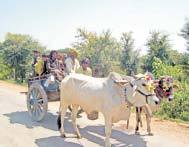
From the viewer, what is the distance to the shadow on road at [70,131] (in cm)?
851

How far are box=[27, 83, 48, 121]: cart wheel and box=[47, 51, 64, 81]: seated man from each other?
0.54m

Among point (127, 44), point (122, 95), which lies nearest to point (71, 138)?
point (122, 95)

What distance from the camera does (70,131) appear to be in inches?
379

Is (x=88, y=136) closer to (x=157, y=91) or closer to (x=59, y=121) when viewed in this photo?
(x=59, y=121)

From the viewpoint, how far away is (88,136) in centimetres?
925

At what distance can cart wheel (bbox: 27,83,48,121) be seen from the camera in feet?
34.0

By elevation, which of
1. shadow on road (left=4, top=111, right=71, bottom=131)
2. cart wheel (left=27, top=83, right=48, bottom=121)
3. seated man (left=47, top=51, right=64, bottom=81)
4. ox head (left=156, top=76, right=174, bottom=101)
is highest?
seated man (left=47, top=51, right=64, bottom=81)

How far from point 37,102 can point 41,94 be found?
0.31 meters

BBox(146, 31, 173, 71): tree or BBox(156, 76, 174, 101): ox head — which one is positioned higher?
BBox(146, 31, 173, 71): tree

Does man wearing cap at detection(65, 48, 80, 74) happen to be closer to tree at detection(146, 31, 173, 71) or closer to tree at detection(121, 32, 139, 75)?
tree at detection(146, 31, 173, 71)

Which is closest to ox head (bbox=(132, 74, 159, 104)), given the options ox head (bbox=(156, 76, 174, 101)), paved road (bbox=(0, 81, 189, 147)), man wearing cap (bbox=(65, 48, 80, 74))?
ox head (bbox=(156, 76, 174, 101))

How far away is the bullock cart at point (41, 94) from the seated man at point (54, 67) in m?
0.15

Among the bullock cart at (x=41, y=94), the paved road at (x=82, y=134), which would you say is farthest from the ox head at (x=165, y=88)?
the bullock cart at (x=41, y=94)

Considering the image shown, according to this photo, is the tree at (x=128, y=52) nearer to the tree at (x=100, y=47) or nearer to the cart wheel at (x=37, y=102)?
the tree at (x=100, y=47)
